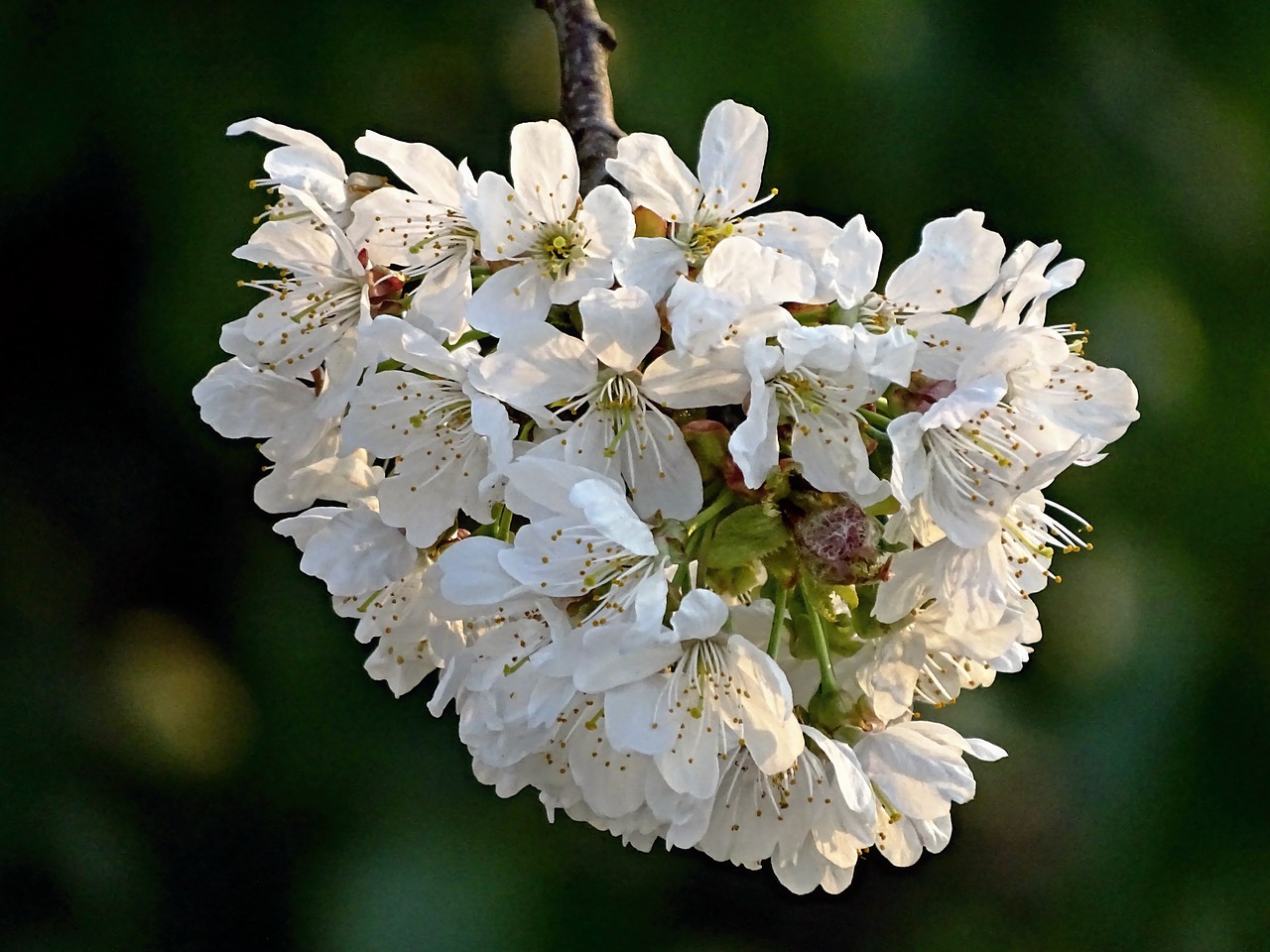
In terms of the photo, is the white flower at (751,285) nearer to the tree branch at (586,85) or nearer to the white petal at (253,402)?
the tree branch at (586,85)

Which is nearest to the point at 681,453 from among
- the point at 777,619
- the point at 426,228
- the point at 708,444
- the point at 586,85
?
the point at 708,444

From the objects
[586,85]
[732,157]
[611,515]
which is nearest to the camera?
[611,515]

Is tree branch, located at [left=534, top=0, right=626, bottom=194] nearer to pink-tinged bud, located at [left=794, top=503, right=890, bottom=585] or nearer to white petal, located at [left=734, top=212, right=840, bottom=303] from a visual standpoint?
white petal, located at [left=734, top=212, right=840, bottom=303]

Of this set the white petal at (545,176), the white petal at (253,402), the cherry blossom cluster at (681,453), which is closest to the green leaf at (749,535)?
the cherry blossom cluster at (681,453)

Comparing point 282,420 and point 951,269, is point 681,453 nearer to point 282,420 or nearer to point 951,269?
point 951,269

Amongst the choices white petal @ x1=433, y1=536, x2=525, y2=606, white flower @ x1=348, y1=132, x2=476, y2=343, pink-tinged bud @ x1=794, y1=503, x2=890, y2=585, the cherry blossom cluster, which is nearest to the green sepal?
the cherry blossom cluster

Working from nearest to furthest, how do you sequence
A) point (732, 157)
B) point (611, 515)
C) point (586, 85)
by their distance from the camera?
point (611, 515), point (732, 157), point (586, 85)

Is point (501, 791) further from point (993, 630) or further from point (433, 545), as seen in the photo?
point (993, 630)
